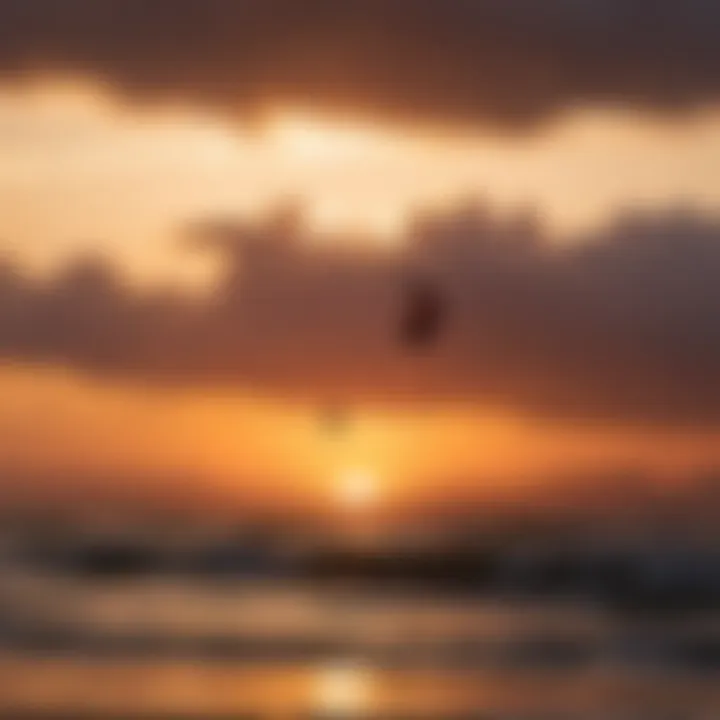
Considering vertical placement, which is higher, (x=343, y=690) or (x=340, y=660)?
(x=340, y=660)

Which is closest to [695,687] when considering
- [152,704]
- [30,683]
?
[152,704]

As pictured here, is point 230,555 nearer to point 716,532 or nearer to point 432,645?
point 716,532

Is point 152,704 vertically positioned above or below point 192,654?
below

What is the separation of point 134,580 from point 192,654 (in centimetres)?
719

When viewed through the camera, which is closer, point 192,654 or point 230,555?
point 192,654

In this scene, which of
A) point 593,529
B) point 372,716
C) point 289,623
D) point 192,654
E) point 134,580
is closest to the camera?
point 372,716

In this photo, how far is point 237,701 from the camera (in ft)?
36.9

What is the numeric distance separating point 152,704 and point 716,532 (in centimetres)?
1176

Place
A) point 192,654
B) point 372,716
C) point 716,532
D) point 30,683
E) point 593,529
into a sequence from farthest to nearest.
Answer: point 593,529 < point 716,532 < point 192,654 < point 30,683 < point 372,716

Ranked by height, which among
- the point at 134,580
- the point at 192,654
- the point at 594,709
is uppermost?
the point at 134,580

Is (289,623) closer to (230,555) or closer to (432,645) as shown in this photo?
(432,645)

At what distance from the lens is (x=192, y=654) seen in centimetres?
1311

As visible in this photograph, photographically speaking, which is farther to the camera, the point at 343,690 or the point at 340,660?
the point at 340,660

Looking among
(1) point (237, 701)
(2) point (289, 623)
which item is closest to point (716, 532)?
(2) point (289, 623)
